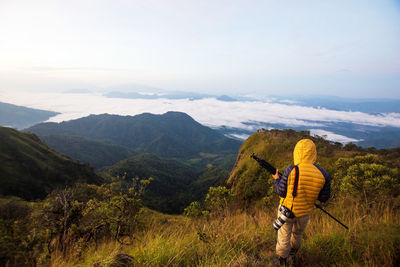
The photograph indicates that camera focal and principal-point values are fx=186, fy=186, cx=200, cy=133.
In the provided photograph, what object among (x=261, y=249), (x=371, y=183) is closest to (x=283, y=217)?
(x=261, y=249)

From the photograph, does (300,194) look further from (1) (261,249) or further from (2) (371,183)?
(2) (371,183)

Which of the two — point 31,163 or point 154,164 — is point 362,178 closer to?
point 31,163

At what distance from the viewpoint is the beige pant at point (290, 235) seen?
3877mm

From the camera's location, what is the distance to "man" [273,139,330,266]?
395 centimetres

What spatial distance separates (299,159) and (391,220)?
9.46 feet

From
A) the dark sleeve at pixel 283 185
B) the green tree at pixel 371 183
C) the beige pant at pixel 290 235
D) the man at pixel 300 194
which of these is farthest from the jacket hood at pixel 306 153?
the green tree at pixel 371 183

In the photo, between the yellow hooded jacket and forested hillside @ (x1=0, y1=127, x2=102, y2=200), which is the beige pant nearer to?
the yellow hooded jacket

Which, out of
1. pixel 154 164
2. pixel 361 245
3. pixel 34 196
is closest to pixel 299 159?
pixel 361 245

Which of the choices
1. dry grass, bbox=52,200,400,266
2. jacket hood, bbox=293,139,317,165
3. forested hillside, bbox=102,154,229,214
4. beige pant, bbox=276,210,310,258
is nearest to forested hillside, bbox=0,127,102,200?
forested hillside, bbox=102,154,229,214

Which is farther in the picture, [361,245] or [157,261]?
[361,245]

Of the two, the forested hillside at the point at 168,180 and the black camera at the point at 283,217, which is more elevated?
the black camera at the point at 283,217

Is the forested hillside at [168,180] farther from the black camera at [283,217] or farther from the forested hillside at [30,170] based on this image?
the black camera at [283,217]

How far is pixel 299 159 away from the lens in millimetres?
4168

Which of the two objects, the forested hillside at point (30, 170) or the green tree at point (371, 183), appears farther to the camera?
the forested hillside at point (30, 170)
